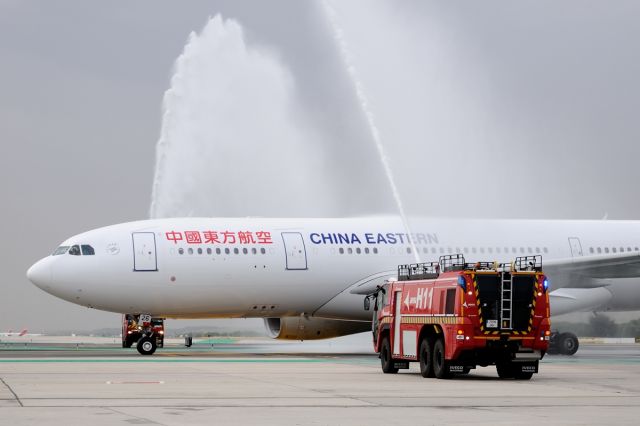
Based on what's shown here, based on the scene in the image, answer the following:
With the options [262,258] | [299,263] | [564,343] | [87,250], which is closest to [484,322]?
[262,258]

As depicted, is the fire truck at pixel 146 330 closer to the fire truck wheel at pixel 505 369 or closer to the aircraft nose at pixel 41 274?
the aircraft nose at pixel 41 274

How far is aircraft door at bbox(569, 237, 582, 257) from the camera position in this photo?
39.6m

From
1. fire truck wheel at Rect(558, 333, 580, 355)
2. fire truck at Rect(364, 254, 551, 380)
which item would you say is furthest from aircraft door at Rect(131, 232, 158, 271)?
fire truck wheel at Rect(558, 333, 580, 355)

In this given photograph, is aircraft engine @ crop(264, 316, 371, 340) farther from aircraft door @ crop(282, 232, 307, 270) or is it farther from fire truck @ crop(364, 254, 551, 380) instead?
fire truck @ crop(364, 254, 551, 380)

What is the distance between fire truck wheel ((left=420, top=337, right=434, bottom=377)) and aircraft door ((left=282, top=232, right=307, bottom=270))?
12.1 m

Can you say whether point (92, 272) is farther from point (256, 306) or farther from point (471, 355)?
point (471, 355)

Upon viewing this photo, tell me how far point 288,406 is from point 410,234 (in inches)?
898

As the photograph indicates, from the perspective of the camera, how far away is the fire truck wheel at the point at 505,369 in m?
23.5

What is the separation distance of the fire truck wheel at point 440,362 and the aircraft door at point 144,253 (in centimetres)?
1279

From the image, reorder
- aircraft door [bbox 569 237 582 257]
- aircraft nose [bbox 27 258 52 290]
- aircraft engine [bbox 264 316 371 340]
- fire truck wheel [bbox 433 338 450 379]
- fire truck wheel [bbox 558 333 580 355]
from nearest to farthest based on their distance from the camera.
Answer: fire truck wheel [bbox 433 338 450 379] → aircraft nose [bbox 27 258 52 290] → fire truck wheel [bbox 558 333 580 355] → aircraft engine [bbox 264 316 371 340] → aircraft door [bbox 569 237 582 257]

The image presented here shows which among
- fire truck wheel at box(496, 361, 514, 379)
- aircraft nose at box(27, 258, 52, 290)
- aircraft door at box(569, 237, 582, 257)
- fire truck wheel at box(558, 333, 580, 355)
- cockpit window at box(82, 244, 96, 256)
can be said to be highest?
aircraft door at box(569, 237, 582, 257)

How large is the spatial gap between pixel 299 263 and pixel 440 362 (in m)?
13.2

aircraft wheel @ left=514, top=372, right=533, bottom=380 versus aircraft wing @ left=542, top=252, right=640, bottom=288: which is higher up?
aircraft wing @ left=542, top=252, right=640, bottom=288

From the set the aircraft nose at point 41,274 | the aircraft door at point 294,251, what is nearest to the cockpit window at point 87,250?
the aircraft nose at point 41,274
